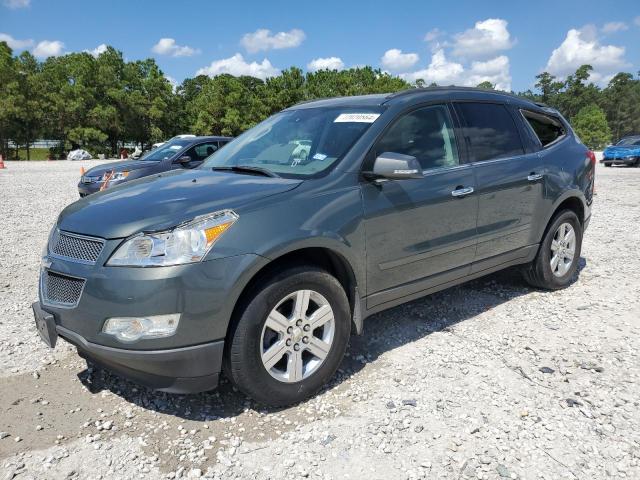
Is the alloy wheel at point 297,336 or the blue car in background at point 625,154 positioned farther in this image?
the blue car in background at point 625,154

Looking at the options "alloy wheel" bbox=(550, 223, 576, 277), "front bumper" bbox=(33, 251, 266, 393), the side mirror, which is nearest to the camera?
"front bumper" bbox=(33, 251, 266, 393)

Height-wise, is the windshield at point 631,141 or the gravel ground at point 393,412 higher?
the windshield at point 631,141

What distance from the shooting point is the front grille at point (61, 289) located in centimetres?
268

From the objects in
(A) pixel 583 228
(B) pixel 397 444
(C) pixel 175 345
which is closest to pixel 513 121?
(A) pixel 583 228

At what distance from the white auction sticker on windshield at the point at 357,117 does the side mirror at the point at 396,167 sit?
43 centimetres

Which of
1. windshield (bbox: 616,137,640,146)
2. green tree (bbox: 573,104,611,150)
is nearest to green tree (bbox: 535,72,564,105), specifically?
green tree (bbox: 573,104,611,150)

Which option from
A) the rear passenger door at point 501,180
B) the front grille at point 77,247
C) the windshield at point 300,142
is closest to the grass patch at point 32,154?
the windshield at point 300,142

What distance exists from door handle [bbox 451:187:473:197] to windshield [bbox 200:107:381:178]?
83 centimetres

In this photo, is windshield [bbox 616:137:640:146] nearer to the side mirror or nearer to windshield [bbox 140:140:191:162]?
windshield [bbox 140:140:191:162]

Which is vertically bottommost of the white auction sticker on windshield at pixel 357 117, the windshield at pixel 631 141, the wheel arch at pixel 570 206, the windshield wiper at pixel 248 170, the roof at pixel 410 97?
the wheel arch at pixel 570 206

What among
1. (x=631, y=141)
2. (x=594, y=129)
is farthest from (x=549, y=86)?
(x=631, y=141)

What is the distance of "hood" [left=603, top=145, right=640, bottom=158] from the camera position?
2411 centimetres

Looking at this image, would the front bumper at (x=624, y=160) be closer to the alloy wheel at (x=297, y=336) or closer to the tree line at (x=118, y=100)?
the alloy wheel at (x=297, y=336)

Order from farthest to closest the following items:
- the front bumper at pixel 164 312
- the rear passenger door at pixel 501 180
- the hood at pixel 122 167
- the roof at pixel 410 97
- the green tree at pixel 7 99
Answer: the green tree at pixel 7 99
the hood at pixel 122 167
the rear passenger door at pixel 501 180
the roof at pixel 410 97
the front bumper at pixel 164 312
